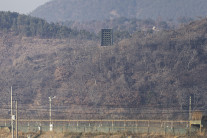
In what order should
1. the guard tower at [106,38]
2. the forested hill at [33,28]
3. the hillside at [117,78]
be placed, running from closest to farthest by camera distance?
the hillside at [117,78]
the guard tower at [106,38]
the forested hill at [33,28]

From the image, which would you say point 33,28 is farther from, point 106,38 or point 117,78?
point 117,78

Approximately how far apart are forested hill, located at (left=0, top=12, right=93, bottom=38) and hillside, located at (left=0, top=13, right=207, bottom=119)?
18.4 metres

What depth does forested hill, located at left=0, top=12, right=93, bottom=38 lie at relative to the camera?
146 m

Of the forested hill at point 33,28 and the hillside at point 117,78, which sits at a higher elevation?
the forested hill at point 33,28

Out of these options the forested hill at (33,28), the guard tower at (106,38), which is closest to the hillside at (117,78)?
the guard tower at (106,38)

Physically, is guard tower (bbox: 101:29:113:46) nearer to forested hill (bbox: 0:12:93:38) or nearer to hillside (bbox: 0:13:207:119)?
hillside (bbox: 0:13:207:119)

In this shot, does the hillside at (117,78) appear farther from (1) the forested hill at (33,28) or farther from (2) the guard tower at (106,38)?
(1) the forested hill at (33,28)

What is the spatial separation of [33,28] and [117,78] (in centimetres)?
5528

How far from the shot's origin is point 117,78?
97.4m

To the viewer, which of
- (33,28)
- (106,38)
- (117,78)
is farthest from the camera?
(33,28)

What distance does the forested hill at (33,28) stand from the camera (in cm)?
14588

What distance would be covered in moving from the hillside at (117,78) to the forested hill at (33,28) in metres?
18.4

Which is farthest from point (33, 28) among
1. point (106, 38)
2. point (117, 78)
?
point (117, 78)

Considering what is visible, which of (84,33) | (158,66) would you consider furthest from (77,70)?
(84,33)
